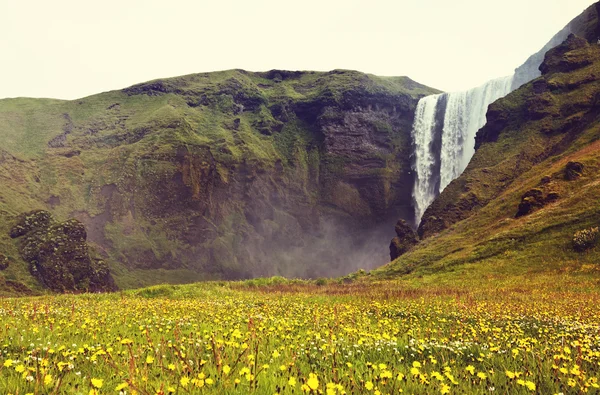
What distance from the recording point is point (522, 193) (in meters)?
Answer: 40.2

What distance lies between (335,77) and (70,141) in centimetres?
8498

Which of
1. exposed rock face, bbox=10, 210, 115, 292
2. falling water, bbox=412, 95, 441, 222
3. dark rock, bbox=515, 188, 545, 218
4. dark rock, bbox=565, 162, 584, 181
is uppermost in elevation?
falling water, bbox=412, 95, 441, 222

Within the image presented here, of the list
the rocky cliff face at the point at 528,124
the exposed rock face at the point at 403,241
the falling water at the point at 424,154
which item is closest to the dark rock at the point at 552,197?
the rocky cliff face at the point at 528,124

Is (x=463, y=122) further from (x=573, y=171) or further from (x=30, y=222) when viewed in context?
(x=30, y=222)

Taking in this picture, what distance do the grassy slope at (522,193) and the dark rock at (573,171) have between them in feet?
1.71

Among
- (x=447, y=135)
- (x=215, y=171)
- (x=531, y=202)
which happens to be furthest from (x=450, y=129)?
(x=215, y=171)

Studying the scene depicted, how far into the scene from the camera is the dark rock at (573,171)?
1422 inches

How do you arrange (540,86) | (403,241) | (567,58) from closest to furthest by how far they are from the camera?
(403,241) → (567,58) → (540,86)

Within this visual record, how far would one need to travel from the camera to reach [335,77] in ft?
423

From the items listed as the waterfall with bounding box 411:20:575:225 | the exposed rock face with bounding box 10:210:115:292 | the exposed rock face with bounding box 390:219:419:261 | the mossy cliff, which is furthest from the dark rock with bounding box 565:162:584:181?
the exposed rock face with bounding box 10:210:115:292

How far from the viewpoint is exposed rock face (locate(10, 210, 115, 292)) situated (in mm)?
54062

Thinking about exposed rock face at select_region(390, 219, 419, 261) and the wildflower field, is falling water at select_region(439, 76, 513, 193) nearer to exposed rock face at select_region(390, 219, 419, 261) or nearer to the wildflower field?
exposed rock face at select_region(390, 219, 419, 261)

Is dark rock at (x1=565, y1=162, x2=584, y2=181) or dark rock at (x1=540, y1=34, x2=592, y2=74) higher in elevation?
dark rock at (x1=540, y1=34, x2=592, y2=74)

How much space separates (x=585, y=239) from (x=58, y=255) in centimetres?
6515
